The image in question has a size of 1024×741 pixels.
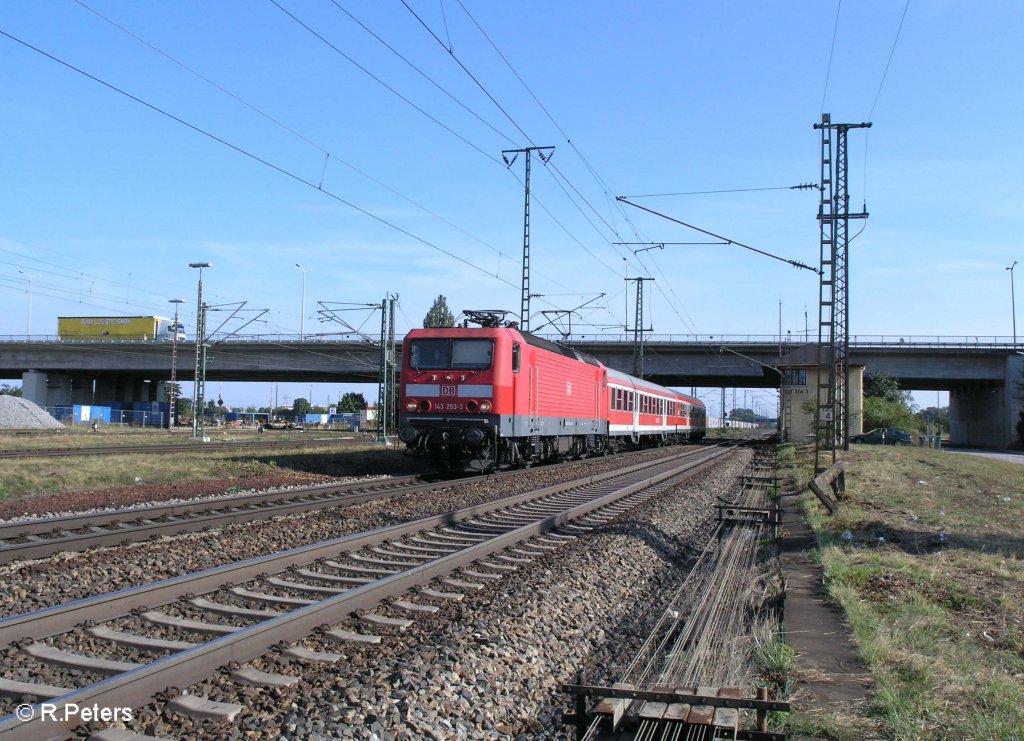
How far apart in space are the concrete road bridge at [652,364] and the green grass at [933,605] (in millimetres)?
40468

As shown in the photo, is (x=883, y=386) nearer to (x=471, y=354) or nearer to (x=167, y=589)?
(x=471, y=354)

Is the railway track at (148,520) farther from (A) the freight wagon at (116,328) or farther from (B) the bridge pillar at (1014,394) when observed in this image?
(A) the freight wagon at (116,328)

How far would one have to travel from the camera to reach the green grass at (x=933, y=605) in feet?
13.6

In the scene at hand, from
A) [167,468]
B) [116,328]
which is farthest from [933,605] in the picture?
[116,328]

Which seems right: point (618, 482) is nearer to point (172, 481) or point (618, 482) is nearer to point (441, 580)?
point (172, 481)

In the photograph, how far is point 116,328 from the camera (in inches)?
2881

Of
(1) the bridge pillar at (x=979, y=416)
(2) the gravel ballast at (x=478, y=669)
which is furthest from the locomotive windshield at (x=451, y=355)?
(1) the bridge pillar at (x=979, y=416)

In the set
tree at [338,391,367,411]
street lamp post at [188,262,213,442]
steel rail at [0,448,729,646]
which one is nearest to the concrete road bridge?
street lamp post at [188,262,213,442]

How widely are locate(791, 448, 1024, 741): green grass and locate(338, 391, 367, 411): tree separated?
89257mm

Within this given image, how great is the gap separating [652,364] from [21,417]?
4193cm

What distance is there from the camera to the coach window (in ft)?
56.8

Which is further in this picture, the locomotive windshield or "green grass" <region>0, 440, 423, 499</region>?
the locomotive windshield

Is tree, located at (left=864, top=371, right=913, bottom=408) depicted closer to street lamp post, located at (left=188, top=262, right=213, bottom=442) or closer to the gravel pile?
street lamp post, located at (left=188, top=262, right=213, bottom=442)

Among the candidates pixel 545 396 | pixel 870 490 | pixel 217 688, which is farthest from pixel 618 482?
pixel 217 688
